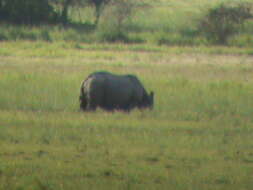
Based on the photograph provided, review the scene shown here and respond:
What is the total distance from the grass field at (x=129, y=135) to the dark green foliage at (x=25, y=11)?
63.9 feet

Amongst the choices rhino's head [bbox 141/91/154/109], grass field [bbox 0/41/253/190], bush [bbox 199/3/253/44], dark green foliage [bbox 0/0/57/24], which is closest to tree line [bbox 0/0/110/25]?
dark green foliage [bbox 0/0/57/24]

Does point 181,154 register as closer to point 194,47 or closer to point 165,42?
point 194,47

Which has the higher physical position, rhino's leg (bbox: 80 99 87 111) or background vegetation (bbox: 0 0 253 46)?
background vegetation (bbox: 0 0 253 46)

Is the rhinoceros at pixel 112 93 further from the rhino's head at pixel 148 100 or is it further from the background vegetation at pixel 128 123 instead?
the background vegetation at pixel 128 123

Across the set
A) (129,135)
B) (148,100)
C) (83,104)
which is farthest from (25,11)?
(129,135)

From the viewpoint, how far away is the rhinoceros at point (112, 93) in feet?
41.3

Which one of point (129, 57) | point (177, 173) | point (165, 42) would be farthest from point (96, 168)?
point (165, 42)

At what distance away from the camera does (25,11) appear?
39594 millimetres

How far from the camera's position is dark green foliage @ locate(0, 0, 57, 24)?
3969 centimetres

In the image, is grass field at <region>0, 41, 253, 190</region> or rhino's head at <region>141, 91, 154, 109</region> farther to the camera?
rhino's head at <region>141, 91, 154, 109</region>

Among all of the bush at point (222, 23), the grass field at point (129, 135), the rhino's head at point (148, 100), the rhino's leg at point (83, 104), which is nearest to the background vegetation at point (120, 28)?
the bush at point (222, 23)

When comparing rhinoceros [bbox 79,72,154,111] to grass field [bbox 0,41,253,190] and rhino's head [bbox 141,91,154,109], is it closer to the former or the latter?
rhino's head [bbox 141,91,154,109]

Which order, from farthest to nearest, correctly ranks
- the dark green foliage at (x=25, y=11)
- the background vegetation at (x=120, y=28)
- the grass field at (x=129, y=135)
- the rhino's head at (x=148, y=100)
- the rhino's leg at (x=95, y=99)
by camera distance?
1. the dark green foliage at (x=25, y=11)
2. the background vegetation at (x=120, y=28)
3. the rhino's head at (x=148, y=100)
4. the rhino's leg at (x=95, y=99)
5. the grass field at (x=129, y=135)

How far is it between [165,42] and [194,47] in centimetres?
302
